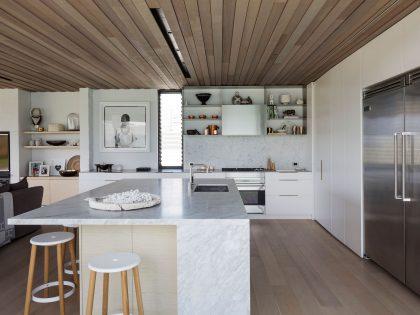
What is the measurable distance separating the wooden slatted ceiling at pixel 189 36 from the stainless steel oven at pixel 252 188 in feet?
5.97

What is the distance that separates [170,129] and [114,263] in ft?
16.8

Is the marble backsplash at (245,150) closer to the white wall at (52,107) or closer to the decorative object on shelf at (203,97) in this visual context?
the decorative object on shelf at (203,97)

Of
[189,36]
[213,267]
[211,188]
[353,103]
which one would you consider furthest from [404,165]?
[189,36]

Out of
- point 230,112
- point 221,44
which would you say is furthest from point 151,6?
point 230,112

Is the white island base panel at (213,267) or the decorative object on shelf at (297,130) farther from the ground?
the decorative object on shelf at (297,130)

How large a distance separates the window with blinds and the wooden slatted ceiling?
4.24 ft

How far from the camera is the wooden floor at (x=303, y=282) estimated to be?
2.78 m

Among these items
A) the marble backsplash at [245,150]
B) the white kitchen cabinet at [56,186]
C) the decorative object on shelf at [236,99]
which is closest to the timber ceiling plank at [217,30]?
the decorative object on shelf at [236,99]

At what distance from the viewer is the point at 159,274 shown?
241 cm

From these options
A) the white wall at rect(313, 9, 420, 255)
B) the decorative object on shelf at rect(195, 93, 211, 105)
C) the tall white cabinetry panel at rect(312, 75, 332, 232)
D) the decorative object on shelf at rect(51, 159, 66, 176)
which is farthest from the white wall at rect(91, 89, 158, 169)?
the white wall at rect(313, 9, 420, 255)

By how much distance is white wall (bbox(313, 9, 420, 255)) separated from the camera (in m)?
3.09

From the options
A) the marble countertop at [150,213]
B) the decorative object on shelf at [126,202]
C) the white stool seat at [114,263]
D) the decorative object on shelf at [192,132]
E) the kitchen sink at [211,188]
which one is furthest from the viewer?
the decorative object on shelf at [192,132]

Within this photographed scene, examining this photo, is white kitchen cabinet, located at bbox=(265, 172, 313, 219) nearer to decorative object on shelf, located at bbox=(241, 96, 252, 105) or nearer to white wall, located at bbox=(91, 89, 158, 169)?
decorative object on shelf, located at bbox=(241, 96, 252, 105)

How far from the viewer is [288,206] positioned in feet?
20.1
